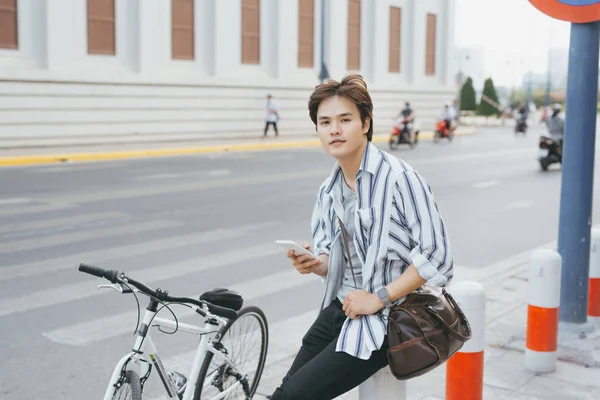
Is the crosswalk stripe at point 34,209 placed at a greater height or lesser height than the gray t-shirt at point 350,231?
lesser

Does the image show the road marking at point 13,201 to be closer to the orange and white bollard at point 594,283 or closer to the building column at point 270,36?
the orange and white bollard at point 594,283

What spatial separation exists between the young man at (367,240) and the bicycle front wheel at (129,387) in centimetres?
63

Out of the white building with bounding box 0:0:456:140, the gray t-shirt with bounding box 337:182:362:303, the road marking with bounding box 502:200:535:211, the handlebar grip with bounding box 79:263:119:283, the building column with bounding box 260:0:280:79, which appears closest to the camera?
the gray t-shirt with bounding box 337:182:362:303

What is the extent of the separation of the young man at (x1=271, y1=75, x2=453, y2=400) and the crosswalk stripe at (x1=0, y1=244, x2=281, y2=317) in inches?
161

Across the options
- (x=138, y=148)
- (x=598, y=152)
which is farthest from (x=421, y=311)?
(x=598, y=152)

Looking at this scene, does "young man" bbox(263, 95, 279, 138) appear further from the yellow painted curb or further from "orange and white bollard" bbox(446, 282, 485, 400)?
"orange and white bollard" bbox(446, 282, 485, 400)

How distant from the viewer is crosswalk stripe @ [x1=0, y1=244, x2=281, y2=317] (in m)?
6.47

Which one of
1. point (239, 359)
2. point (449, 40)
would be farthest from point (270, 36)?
point (239, 359)

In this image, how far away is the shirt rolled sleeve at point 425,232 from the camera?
271 cm

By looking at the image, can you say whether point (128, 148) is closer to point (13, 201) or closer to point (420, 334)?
point (13, 201)

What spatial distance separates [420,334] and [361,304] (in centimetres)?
22

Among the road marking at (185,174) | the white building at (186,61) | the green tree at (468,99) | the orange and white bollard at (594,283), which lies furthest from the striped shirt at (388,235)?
the green tree at (468,99)

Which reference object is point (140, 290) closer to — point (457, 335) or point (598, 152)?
point (457, 335)

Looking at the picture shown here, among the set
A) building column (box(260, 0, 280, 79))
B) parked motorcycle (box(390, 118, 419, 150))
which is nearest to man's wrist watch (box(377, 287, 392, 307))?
parked motorcycle (box(390, 118, 419, 150))
